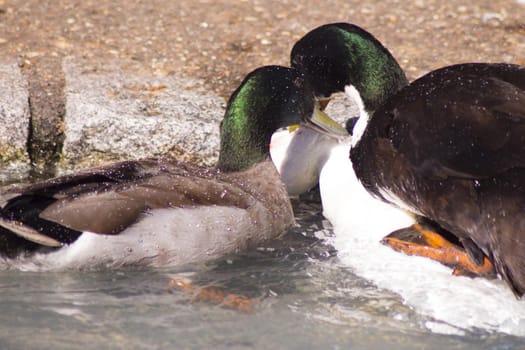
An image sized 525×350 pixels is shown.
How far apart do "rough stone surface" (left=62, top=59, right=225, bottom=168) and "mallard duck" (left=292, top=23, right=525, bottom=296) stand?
3.45 feet

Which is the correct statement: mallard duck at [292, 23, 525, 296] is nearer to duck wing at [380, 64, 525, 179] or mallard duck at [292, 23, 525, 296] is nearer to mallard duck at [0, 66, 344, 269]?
duck wing at [380, 64, 525, 179]

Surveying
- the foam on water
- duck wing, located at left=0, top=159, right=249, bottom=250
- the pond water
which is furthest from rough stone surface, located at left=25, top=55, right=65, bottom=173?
the foam on water

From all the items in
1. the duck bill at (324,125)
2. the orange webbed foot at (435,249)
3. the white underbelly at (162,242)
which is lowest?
the orange webbed foot at (435,249)

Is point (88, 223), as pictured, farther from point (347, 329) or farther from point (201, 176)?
point (347, 329)

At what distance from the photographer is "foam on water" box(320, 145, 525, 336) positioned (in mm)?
4387

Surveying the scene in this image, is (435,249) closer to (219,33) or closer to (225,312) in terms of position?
(225,312)

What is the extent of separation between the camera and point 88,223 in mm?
4598

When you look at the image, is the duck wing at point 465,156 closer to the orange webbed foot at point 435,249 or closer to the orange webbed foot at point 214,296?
the orange webbed foot at point 435,249

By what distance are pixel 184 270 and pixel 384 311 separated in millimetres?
954

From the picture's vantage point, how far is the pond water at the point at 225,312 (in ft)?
13.7

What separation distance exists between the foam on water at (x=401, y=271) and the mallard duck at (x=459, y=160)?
98 mm

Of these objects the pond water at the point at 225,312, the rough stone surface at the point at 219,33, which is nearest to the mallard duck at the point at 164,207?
the pond water at the point at 225,312

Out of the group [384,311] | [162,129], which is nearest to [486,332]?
[384,311]

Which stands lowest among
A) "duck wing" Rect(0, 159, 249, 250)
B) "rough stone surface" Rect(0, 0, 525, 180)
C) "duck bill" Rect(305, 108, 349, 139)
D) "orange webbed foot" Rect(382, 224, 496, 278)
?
"orange webbed foot" Rect(382, 224, 496, 278)
